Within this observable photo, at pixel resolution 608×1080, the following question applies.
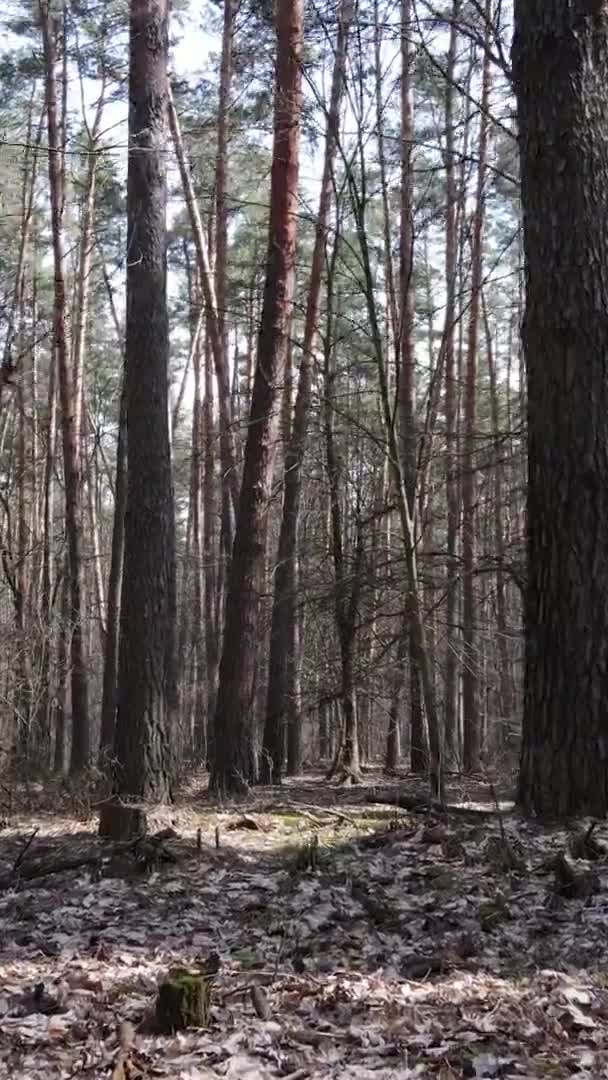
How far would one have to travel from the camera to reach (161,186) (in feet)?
29.9

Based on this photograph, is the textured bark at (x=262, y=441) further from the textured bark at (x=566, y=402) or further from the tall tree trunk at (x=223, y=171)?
the textured bark at (x=566, y=402)

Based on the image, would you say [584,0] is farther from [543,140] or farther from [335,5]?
[335,5]

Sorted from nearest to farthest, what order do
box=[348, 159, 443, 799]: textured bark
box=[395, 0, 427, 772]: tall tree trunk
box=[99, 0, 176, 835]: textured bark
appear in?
box=[348, 159, 443, 799]: textured bark
box=[99, 0, 176, 835]: textured bark
box=[395, 0, 427, 772]: tall tree trunk

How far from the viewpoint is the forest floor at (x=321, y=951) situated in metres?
3.31

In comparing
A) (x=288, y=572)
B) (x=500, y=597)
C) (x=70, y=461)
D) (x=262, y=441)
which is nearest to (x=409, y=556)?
(x=262, y=441)

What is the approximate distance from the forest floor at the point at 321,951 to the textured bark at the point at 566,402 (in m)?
0.58

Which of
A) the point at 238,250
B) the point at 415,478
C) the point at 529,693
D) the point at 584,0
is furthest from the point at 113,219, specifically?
the point at 529,693

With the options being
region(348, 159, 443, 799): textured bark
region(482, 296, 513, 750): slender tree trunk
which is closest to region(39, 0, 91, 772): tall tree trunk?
region(482, 296, 513, 750): slender tree trunk

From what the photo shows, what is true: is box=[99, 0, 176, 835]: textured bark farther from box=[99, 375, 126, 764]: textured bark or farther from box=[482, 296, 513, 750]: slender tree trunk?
box=[99, 375, 126, 764]: textured bark

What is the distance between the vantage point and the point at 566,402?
5.72 metres

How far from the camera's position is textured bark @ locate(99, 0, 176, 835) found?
8398 mm

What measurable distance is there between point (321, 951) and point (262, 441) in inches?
263

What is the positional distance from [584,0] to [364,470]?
7.98 metres

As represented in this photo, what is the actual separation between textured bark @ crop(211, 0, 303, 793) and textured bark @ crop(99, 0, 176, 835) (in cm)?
115
